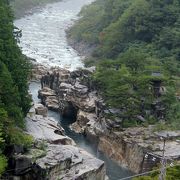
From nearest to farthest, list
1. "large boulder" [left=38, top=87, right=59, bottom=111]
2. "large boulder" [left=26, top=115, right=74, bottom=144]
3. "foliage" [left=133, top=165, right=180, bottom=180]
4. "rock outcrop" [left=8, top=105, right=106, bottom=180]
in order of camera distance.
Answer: "foliage" [left=133, top=165, right=180, bottom=180] → "rock outcrop" [left=8, top=105, right=106, bottom=180] → "large boulder" [left=26, top=115, right=74, bottom=144] → "large boulder" [left=38, top=87, right=59, bottom=111]

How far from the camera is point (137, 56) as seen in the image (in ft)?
158

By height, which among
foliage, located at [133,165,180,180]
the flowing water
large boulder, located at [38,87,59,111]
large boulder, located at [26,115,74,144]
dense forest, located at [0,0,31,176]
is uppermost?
dense forest, located at [0,0,31,176]

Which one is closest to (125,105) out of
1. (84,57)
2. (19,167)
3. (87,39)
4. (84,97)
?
(84,97)

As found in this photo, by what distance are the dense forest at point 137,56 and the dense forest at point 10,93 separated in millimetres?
10607

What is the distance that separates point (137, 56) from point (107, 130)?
9038mm

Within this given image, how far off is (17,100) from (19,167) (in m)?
4.80

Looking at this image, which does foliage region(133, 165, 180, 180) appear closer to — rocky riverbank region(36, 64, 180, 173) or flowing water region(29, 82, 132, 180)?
rocky riverbank region(36, 64, 180, 173)

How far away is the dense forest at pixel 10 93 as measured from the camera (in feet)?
90.1

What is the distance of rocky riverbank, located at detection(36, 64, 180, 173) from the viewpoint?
38.1 m

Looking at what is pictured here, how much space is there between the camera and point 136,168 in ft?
125

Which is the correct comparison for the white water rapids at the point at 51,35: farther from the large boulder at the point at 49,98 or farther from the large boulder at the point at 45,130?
the large boulder at the point at 45,130

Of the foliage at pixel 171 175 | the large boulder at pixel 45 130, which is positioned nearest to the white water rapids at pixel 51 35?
the large boulder at pixel 45 130

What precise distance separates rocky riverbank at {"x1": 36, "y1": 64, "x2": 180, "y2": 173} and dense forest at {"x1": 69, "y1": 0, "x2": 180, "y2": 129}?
115 centimetres

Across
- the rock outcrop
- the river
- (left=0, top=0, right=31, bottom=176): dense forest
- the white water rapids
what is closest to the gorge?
the river
